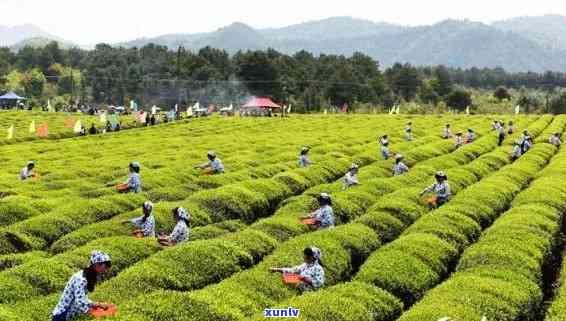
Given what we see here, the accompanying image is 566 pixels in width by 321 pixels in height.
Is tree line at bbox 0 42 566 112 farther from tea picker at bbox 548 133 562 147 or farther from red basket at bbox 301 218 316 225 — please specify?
red basket at bbox 301 218 316 225

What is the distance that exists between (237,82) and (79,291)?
121938 millimetres

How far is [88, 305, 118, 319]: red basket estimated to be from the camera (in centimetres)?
1273

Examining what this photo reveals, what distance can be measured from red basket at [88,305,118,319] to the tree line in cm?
10965

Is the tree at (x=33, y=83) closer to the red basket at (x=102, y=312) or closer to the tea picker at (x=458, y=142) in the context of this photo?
the tea picker at (x=458, y=142)

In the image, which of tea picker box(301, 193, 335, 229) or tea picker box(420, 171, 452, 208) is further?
tea picker box(420, 171, 452, 208)

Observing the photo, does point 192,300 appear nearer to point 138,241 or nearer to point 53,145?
point 138,241

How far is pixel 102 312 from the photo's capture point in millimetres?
12883

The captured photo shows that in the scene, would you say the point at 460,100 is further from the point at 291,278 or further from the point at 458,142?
the point at 291,278

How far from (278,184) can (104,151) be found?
23659 millimetres

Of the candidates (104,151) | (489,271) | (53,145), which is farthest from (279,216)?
(53,145)

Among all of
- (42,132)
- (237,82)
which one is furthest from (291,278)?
(237,82)

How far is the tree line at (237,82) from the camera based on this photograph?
12925cm

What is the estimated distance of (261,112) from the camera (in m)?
98.5

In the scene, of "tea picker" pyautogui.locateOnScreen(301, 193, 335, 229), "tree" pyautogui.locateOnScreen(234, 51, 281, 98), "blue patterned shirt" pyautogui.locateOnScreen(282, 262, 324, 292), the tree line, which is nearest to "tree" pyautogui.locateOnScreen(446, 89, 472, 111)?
the tree line
